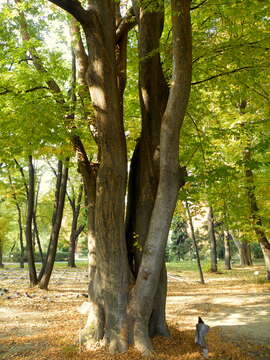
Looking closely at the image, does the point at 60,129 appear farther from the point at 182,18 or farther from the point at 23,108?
the point at 182,18

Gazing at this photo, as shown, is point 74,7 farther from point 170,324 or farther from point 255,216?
point 255,216

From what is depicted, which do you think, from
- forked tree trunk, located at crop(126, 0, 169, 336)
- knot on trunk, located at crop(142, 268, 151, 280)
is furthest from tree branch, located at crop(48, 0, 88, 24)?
knot on trunk, located at crop(142, 268, 151, 280)

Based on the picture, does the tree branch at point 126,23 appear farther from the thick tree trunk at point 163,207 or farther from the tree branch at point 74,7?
the thick tree trunk at point 163,207

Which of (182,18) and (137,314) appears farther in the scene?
(137,314)

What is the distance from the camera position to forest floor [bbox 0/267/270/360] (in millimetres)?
5629

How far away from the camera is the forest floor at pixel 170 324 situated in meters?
5.63

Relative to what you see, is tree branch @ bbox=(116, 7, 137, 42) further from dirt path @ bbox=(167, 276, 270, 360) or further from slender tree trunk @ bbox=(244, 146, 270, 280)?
slender tree trunk @ bbox=(244, 146, 270, 280)

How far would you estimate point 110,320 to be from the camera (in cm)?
545

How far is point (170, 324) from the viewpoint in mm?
7832

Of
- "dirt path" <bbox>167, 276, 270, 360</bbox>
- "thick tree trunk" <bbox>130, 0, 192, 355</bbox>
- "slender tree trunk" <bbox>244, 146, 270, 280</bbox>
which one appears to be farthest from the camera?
"slender tree trunk" <bbox>244, 146, 270, 280</bbox>

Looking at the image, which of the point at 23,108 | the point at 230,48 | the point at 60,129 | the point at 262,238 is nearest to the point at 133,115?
the point at 60,129

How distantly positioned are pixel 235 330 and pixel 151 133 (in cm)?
467

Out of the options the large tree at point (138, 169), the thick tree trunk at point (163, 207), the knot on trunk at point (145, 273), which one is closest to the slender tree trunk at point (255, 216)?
the large tree at point (138, 169)

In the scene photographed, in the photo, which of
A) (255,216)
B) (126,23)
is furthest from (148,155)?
(255,216)
